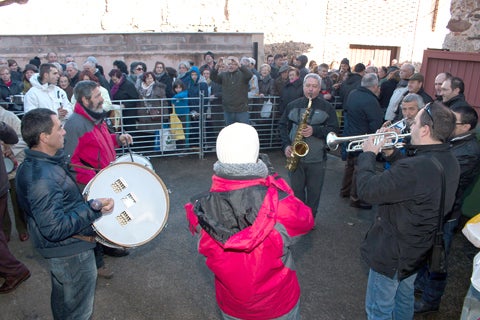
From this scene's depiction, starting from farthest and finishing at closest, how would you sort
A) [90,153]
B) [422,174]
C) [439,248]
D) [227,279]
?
[90,153] → [439,248] → [422,174] → [227,279]

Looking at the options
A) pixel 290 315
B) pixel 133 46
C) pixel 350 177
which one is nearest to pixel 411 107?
pixel 350 177

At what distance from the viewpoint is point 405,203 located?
2.62 m

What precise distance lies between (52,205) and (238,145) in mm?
1366

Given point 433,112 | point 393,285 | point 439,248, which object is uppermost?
point 433,112

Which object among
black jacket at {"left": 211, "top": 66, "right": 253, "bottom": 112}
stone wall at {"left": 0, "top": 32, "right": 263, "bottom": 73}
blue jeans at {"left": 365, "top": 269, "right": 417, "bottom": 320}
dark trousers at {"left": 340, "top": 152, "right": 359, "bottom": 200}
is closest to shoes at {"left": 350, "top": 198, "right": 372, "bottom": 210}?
dark trousers at {"left": 340, "top": 152, "right": 359, "bottom": 200}

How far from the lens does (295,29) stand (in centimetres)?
1927

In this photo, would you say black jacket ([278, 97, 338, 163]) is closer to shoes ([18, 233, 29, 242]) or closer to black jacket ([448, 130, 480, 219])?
black jacket ([448, 130, 480, 219])

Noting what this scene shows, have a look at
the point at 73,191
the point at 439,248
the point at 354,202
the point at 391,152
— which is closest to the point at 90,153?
the point at 73,191

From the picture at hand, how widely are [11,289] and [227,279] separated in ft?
9.95

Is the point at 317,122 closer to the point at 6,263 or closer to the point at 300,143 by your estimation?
Result: the point at 300,143

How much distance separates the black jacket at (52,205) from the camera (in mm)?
2445

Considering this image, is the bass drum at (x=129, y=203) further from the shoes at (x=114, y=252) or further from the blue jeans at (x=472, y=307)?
the blue jeans at (x=472, y=307)

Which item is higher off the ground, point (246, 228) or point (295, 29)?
point (295, 29)

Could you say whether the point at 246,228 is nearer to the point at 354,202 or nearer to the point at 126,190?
the point at 126,190
